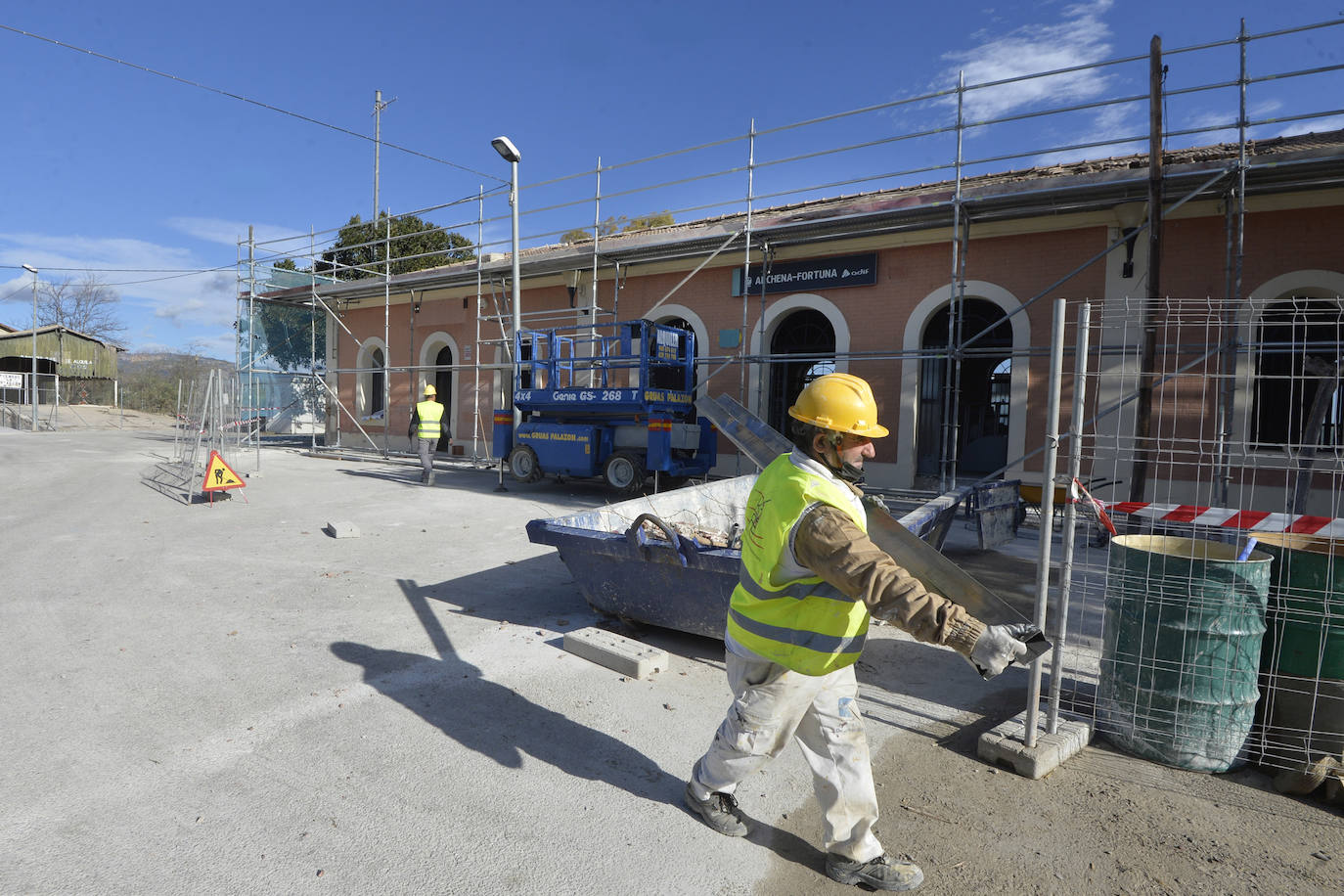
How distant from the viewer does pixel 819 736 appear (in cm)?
255

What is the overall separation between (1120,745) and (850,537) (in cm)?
221

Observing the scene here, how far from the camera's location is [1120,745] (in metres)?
3.39

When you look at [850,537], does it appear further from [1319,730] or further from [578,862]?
[1319,730]

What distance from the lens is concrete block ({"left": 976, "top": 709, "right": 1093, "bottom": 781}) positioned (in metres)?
3.14

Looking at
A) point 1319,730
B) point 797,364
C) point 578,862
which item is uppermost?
point 797,364

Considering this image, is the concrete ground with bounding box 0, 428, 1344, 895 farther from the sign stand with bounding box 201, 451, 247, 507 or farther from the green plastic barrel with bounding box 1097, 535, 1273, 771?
the sign stand with bounding box 201, 451, 247, 507

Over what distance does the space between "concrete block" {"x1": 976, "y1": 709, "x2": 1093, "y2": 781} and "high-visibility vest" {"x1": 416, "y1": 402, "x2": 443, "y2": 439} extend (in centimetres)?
1017

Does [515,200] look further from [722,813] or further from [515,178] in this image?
[722,813]

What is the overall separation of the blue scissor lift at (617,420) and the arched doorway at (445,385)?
6521 mm

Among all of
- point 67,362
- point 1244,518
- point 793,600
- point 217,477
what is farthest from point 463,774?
point 67,362

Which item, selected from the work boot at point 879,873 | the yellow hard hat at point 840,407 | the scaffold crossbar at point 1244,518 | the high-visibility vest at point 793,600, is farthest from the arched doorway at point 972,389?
the work boot at point 879,873

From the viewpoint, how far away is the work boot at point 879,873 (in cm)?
241

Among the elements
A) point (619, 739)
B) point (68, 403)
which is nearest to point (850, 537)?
point (619, 739)

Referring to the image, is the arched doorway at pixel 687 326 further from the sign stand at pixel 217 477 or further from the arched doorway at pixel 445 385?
the sign stand at pixel 217 477
